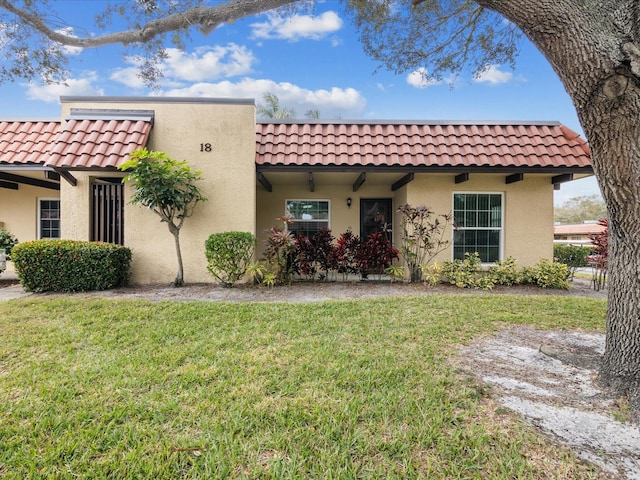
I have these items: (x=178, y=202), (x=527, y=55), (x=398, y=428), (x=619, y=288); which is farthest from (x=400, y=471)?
(x=527, y=55)

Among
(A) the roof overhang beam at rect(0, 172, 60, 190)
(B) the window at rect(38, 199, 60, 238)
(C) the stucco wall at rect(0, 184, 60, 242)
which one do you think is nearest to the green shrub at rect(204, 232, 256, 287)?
(A) the roof overhang beam at rect(0, 172, 60, 190)

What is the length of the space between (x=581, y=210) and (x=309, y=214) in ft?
167

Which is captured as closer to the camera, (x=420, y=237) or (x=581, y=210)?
(x=420, y=237)

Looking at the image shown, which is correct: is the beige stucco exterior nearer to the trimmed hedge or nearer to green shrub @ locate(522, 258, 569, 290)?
green shrub @ locate(522, 258, 569, 290)

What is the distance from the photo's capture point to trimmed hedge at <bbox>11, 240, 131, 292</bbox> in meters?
6.63

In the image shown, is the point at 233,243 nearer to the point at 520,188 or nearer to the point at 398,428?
the point at 398,428

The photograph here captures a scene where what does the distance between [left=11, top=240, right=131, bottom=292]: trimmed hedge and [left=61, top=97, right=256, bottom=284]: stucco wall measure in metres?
1.02

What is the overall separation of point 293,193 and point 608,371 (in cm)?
902

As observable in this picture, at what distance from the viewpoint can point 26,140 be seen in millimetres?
8484

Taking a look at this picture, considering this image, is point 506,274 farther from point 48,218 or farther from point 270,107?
point 270,107

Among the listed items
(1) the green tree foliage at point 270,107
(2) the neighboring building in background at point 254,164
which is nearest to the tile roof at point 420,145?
(2) the neighboring building in background at point 254,164

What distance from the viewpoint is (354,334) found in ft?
14.5

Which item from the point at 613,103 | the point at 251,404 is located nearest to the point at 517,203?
the point at 613,103

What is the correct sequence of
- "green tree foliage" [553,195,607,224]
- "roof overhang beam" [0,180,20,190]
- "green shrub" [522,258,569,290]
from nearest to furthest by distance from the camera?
"green shrub" [522,258,569,290] < "roof overhang beam" [0,180,20,190] < "green tree foliage" [553,195,607,224]
